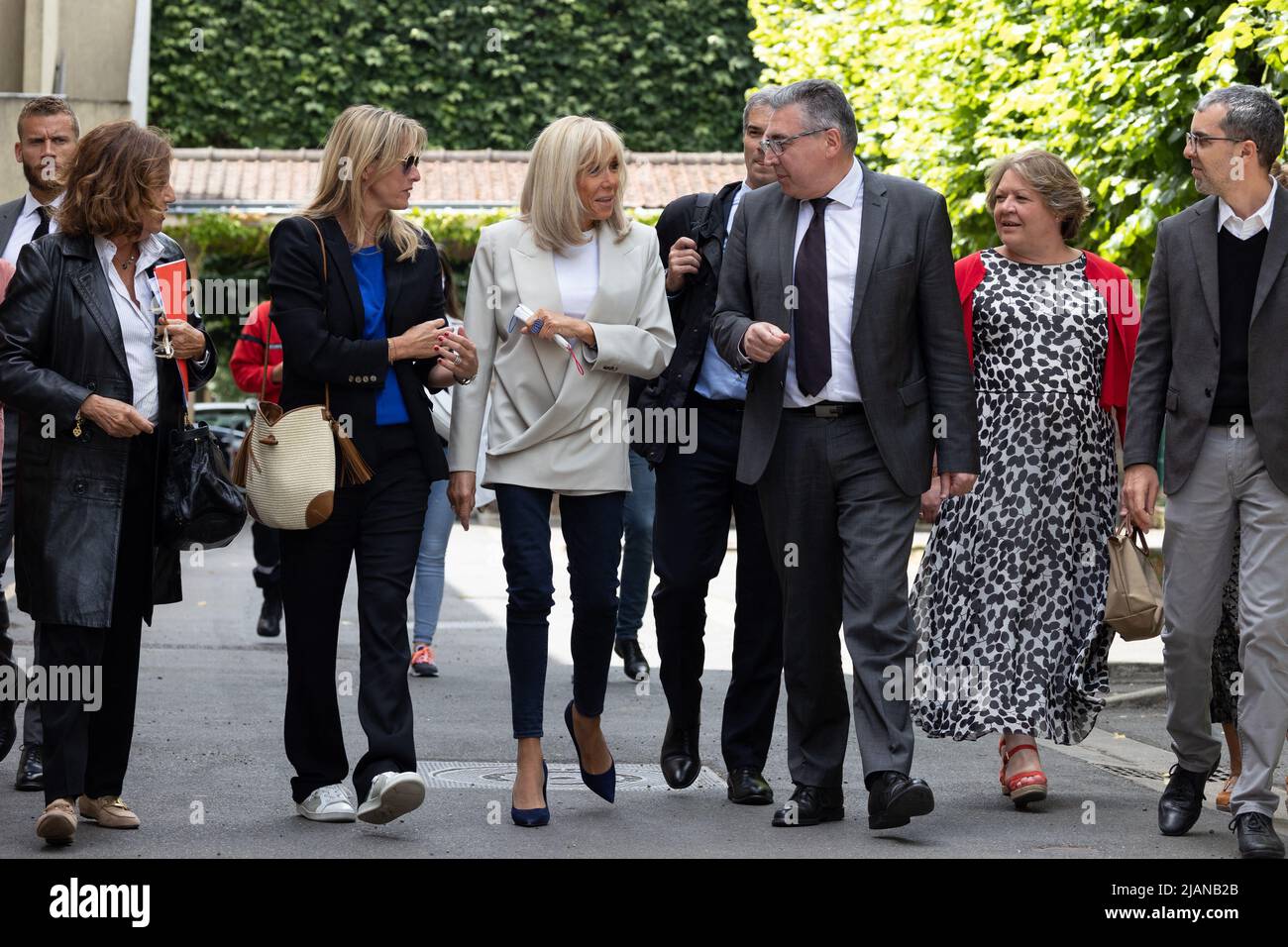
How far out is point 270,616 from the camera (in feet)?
37.3

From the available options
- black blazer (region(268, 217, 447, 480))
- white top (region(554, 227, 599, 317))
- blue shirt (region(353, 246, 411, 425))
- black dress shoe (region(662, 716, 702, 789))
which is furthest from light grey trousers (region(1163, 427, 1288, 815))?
blue shirt (region(353, 246, 411, 425))

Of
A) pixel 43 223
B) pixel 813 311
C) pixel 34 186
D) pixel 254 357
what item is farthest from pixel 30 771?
pixel 254 357

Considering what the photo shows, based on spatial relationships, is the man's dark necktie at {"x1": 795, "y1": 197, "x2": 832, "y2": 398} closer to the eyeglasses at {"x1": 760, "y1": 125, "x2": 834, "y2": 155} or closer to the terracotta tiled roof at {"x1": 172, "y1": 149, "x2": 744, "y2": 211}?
the eyeglasses at {"x1": 760, "y1": 125, "x2": 834, "y2": 155}

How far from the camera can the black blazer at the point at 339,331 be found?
564cm

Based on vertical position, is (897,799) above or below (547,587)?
below

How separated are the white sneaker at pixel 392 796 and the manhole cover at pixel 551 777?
999 millimetres

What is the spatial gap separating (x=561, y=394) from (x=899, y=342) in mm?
1064

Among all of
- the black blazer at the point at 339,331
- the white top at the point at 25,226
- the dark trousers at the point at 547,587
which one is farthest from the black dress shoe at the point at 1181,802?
the white top at the point at 25,226

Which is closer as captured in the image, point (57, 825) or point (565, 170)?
point (57, 825)

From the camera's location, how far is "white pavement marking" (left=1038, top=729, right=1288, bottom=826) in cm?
684

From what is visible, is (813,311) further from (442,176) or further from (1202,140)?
(442,176)

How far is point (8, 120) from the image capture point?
40.5ft

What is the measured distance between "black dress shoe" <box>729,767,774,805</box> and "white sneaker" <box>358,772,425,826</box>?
1.31m

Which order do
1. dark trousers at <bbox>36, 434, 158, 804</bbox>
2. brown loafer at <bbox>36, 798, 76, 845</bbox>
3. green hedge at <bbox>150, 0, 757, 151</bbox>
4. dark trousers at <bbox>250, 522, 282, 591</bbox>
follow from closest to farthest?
brown loafer at <bbox>36, 798, 76, 845</bbox>, dark trousers at <bbox>36, 434, 158, 804</bbox>, dark trousers at <bbox>250, 522, 282, 591</bbox>, green hedge at <bbox>150, 0, 757, 151</bbox>
